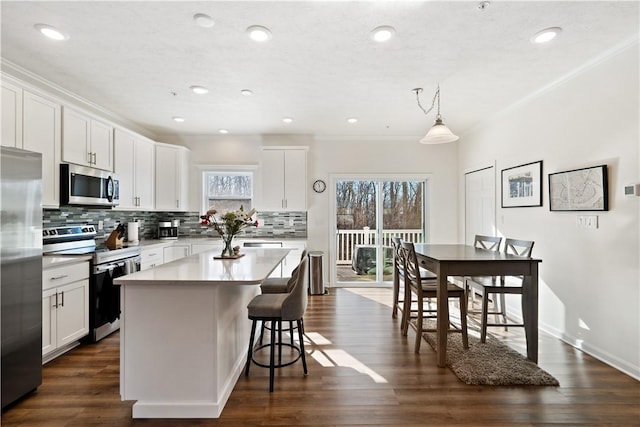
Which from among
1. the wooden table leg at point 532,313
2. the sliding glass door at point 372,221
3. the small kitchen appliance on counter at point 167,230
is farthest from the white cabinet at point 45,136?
the wooden table leg at point 532,313

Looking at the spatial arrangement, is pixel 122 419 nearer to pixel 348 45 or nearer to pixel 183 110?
pixel 348 45

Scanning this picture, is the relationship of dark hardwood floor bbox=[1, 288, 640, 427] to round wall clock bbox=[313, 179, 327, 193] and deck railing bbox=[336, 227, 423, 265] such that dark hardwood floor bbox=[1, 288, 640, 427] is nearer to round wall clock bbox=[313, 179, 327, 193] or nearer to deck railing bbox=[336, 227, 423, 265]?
deck railing bbox=[336, 227, 423, 265]

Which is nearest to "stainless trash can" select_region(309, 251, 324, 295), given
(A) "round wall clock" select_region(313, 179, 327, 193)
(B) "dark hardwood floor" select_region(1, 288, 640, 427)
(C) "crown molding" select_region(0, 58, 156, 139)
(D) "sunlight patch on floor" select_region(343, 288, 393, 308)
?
(D) "sunlight patch on floor" select_region(343, 288, 393, 308)

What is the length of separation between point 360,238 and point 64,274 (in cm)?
412

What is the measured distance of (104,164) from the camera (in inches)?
146

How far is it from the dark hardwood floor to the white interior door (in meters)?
1.98

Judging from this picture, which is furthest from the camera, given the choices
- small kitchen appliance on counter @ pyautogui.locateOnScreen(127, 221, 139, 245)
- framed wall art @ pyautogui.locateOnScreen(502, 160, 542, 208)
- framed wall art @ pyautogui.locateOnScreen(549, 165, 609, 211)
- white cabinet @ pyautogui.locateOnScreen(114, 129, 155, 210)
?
small kitchen appliance on counter @ pyautogui.locateOnScreen(127, 221, 139, 245)

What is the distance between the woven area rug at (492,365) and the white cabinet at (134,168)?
4.09 metres

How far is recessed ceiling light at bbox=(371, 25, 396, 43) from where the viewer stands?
229 centimetres

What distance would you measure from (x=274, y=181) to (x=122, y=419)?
12.3ft

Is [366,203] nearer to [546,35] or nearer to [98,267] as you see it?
[546,35]

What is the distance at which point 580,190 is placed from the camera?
2941mm

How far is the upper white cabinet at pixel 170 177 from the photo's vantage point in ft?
16.0

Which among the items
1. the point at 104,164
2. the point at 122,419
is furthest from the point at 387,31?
the point at 104,164
